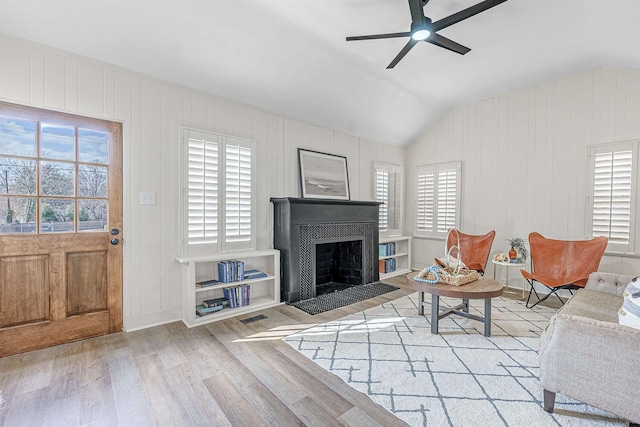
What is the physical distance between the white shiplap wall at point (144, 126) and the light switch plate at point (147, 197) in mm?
42

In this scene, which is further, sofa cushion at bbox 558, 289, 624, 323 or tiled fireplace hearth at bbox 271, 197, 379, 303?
tiled fireplace hearth at bbox 271, 197, 379, 303

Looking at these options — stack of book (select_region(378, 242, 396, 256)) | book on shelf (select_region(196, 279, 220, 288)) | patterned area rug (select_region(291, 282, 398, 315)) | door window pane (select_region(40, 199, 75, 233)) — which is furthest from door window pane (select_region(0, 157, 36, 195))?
stack of book (select_region(378, 242, 396, 256))

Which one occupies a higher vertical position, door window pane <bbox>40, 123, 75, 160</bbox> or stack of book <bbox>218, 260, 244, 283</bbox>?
door window pane <bbox>40, 123, 75, 160</bbox>

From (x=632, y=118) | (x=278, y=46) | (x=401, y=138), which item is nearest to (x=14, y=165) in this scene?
(x=278, y=46)

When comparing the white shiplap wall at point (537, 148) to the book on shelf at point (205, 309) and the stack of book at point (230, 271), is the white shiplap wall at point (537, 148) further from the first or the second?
the book on shelf at point (205, 309)

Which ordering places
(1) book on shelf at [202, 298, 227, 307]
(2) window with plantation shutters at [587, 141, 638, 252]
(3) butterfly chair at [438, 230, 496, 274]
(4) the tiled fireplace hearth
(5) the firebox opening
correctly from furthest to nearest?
(5) the firebox opening
(3) butterfly chair at [438, 230, 496, 274]
(4) the tiled fireplace hearth
(2) window with plantation shutters at [587, 141, 638, 252]
(1) book on shelf at [202, 298, 227, 307]

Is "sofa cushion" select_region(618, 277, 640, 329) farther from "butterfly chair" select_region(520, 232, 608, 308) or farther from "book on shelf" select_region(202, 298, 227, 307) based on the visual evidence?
"book on shelf" select_region(202, 298, 227, 307)

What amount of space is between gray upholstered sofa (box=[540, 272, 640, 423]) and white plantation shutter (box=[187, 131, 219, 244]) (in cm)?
328

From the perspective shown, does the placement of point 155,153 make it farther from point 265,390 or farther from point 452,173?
point 452,173

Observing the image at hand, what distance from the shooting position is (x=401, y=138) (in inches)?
230

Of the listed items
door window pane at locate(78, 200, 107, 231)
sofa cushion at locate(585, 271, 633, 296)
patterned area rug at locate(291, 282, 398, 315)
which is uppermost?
door window pane at locate(78, 200, 107, 231)

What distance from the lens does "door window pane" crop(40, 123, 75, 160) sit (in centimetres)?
271

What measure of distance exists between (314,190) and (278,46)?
6.81 feet

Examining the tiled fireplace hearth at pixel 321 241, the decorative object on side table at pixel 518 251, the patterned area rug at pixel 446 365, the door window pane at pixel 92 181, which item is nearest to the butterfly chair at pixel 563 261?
the decorative object on side table at pixel 518 251
